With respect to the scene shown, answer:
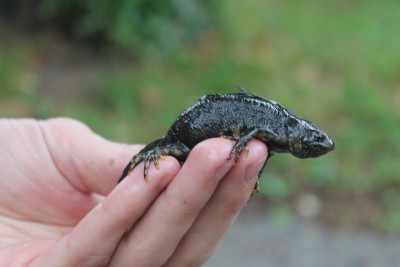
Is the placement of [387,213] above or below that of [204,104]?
above

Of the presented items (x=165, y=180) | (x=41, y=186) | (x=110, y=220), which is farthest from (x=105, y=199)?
(x=41, y=186)

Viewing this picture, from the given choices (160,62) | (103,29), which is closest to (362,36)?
(160,62)

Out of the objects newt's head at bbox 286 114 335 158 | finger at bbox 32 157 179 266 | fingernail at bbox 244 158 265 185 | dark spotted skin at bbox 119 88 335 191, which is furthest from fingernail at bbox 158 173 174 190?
newt's head at bbox 286 114 335 158

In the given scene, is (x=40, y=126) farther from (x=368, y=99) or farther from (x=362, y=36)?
(x=362, y=36)

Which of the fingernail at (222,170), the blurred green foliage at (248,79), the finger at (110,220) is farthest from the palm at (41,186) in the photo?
the blurred green foliage at (248,79)

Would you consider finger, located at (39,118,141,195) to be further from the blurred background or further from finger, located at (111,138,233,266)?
the blurred background

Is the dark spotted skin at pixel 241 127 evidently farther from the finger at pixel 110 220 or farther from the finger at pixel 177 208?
the finger at pixel 177 208
